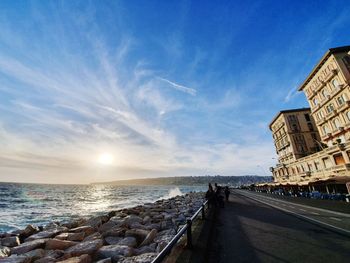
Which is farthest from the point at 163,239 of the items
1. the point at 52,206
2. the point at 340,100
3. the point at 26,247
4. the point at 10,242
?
the point at 340,100

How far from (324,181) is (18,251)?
97.8 ft

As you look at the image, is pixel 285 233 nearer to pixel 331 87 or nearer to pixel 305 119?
pixel 331 87

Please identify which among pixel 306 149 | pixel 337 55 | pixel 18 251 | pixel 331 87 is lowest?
pixel 18 251

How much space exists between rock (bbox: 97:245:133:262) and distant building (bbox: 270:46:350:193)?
26.1m

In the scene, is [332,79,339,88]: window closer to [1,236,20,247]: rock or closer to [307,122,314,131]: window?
[307,122,314,131]: window

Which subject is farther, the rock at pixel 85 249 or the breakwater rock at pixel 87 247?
the rock at pixel 85 249

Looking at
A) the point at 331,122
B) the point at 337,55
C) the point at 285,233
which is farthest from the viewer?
the point at 331,122

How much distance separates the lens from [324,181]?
2388cm

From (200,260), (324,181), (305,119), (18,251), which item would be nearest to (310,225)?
(200,260)

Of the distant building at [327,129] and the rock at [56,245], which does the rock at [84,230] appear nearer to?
the rock at [56,245]

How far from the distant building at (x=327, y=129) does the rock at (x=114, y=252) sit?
2606 centimetres

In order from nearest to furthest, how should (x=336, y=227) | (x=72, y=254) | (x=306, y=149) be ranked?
(x=72, y=254)
(x=336, y=227)
(x=306, y=149)

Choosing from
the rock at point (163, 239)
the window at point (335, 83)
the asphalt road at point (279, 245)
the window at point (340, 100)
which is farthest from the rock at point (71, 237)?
the window at point (335, 83)

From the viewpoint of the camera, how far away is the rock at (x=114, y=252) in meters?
6.67
